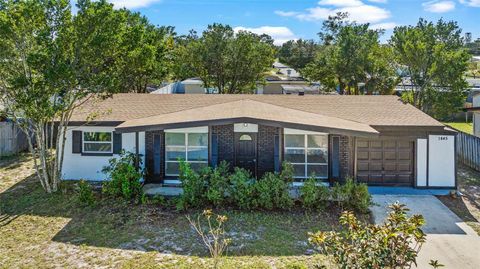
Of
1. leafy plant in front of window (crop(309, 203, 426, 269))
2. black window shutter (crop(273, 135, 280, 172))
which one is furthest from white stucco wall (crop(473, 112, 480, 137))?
leafy plant in front of window (crop(309, 203, 426, 269))

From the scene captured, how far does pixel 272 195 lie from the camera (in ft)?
41.2

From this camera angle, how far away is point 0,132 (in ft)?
64.4

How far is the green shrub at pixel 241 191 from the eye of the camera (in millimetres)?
12545

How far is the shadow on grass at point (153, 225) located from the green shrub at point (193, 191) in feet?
1.30

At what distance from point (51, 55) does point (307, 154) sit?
9459mm

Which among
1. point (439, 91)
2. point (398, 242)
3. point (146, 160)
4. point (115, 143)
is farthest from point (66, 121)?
point (439, 91)

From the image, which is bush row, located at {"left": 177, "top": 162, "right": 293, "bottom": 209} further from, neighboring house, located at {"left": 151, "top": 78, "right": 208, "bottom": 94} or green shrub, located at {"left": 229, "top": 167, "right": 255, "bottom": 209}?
neighboring house, located at {"left": 151, "top": 78, "right": 208, "bottom": 94}

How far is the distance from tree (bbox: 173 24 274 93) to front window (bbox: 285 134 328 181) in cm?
1768

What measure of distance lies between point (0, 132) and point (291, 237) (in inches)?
637

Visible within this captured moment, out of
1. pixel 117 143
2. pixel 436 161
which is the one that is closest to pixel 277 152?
pixel 436 161

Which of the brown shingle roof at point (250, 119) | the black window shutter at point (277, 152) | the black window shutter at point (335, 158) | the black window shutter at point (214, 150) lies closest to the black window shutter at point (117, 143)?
the brown shingle roof at point (250, 119)

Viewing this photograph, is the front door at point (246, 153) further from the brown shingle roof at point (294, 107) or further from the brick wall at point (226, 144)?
the brown shingle roof at point (294, 107)

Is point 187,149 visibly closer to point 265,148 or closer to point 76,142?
point 265,148

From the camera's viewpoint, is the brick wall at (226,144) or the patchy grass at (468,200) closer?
the patchy grass at (468,200)
